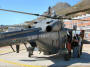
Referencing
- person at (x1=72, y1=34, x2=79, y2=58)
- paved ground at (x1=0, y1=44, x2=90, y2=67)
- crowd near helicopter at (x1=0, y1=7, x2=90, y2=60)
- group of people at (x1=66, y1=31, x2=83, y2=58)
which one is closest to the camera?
crowd near helicopter at (x1=0, y1=7, x2=90, y2=60)

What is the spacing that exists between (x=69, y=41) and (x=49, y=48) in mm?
1667

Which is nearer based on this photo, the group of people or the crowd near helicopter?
the crowd near helicopter

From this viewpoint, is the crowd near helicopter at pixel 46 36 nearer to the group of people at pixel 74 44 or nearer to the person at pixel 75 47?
the group of people at pixel 74 44

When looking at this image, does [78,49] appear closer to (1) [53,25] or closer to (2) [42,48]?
(2) [42,48]

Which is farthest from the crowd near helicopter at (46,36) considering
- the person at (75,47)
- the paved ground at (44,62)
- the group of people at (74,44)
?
the person at (75,47)

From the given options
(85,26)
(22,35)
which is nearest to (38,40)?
(22,35)

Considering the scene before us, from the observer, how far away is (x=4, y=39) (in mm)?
6945

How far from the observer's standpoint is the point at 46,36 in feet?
30.1

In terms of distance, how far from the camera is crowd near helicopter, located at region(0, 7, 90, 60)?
24.0ft

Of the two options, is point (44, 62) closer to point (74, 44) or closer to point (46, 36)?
point (46, 36)

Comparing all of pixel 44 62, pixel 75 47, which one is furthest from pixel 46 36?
pixel 75 47

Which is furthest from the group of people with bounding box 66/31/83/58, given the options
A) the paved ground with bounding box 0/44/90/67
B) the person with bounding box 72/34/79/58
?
the paved ground with bounding box 0/44/90/67

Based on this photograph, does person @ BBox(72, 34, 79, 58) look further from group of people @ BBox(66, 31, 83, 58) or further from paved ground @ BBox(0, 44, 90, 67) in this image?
paved ground @ BBox(0, 44, 90, 67)

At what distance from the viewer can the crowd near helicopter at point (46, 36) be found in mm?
7325
